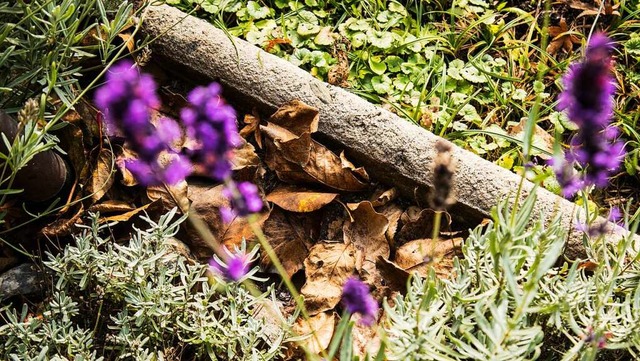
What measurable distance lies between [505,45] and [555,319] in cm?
158

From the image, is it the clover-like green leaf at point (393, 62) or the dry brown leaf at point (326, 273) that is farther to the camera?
the clover-like green leaf at point (393, 62)

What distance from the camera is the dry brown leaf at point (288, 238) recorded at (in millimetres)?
2428

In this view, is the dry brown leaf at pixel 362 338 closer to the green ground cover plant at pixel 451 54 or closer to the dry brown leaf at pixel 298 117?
the dry brown leaf at pixel 298 117

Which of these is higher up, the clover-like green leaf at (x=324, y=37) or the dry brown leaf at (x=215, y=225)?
the clover-like green leaf at (x=324, y=37)

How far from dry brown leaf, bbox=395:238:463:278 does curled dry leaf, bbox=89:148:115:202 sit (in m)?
1.05

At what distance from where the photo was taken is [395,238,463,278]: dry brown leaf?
2.36 metres

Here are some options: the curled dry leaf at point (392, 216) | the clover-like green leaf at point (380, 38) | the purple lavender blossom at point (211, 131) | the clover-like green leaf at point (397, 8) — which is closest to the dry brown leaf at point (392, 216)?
the curled dry leaf at point (392, 216)

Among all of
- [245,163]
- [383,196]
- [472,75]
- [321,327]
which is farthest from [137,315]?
[472,75]

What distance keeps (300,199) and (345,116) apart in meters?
0.34

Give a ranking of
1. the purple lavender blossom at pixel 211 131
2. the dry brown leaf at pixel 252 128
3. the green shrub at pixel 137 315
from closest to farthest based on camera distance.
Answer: the purple lavender blossom at pixel 211 131 < the green shrub at pixel 137 315 < the dry brown leaf at pixel 252 128

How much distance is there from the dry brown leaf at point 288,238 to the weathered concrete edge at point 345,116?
1.06ft

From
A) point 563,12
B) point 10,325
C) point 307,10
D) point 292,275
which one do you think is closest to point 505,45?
point 563,12

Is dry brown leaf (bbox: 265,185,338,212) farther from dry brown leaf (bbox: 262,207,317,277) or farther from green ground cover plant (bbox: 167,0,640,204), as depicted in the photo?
green ground cover plant (bbox: 167,0,640,204)

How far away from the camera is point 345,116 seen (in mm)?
2502
